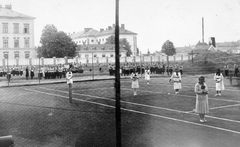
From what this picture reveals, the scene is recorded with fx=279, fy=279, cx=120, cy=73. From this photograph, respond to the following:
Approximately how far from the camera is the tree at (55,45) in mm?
62938

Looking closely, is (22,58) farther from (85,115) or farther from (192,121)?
(192,121)

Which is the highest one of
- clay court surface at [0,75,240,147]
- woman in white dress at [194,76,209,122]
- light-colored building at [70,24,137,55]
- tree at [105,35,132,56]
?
light-colored building at [70,24,137,55]

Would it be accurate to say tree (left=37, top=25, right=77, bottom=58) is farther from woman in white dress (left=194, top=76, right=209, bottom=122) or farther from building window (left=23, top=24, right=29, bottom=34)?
woman in white dress (left=194, top=76, right=209, bottom=122)

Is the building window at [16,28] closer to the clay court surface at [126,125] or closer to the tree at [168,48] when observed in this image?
the clay court surface at [126,125]

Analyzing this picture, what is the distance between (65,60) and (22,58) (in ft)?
22.7

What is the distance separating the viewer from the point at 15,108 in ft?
46.1

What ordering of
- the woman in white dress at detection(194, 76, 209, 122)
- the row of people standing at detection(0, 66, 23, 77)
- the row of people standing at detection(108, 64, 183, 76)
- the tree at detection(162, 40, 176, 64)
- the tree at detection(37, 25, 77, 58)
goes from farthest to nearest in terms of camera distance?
the tree at detection(162, 40, 176, 64), the tree at detection(37, 25, 77, 58), the row of people standing at detection(108, 64, 183, 76), the row of people standing at detection(0, 66, 23, 77), the woman in white dress at detection(194, 76, 209, 122)

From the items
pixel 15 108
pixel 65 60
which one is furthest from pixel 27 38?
pixel 15 108

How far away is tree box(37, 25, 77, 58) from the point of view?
62938mm

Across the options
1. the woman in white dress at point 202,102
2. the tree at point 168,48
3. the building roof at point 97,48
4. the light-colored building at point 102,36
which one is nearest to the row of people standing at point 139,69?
the woman in white dress at point 202,102

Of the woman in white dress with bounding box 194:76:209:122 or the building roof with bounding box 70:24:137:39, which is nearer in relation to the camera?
the woman in white dress with bounding box 194:76:209:122

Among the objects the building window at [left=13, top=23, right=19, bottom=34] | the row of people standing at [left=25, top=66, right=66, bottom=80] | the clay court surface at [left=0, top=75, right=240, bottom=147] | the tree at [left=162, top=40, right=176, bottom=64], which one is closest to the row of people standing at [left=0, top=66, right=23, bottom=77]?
the row of people standing at [left=25, top=66, right=66, bottom=80]

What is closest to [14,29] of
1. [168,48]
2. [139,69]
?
[139,69]

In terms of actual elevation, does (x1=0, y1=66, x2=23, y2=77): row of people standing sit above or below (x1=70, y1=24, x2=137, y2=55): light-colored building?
below
